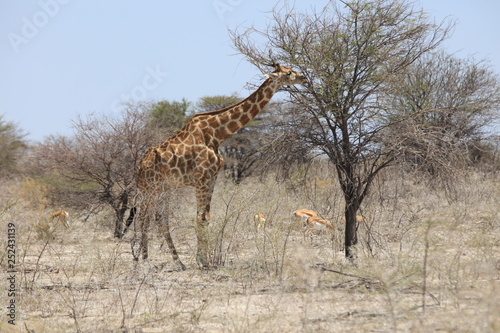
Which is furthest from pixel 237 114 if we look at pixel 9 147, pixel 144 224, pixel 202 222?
pixel 9 147

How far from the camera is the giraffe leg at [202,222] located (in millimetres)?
7266

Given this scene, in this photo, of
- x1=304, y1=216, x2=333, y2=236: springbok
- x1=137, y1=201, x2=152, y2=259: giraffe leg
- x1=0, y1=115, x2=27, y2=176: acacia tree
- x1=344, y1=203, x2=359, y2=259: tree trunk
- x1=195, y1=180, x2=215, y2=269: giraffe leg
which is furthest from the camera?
x1=0, y1=115, x2=27, y2=176: acacia tree

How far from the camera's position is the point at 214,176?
7.94m

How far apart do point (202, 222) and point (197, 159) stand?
0.90 m

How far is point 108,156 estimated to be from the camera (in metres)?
11.0

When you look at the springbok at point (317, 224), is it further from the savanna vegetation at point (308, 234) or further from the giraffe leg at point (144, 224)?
the giraffe leg at point (144, 224)

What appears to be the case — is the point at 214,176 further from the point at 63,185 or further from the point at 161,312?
the point at 63,185

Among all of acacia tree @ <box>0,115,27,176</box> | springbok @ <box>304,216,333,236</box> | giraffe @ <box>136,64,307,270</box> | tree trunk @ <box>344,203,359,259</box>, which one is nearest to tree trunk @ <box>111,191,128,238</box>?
giraffe @ <box>136,64,307,270</box>

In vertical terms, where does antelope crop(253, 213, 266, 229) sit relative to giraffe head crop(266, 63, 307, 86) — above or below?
below

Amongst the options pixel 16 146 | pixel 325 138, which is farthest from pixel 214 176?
pixel 16 146

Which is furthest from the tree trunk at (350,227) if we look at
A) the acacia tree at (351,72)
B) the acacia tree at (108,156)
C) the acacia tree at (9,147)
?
the acacia tree at (9,147)

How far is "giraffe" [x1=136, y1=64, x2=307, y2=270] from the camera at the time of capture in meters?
7.60

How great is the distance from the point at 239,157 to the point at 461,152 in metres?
15.9

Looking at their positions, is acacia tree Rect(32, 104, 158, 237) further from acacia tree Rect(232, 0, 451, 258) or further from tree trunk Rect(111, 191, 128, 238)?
acacia tree Rect(232, 0, 451, 258)
